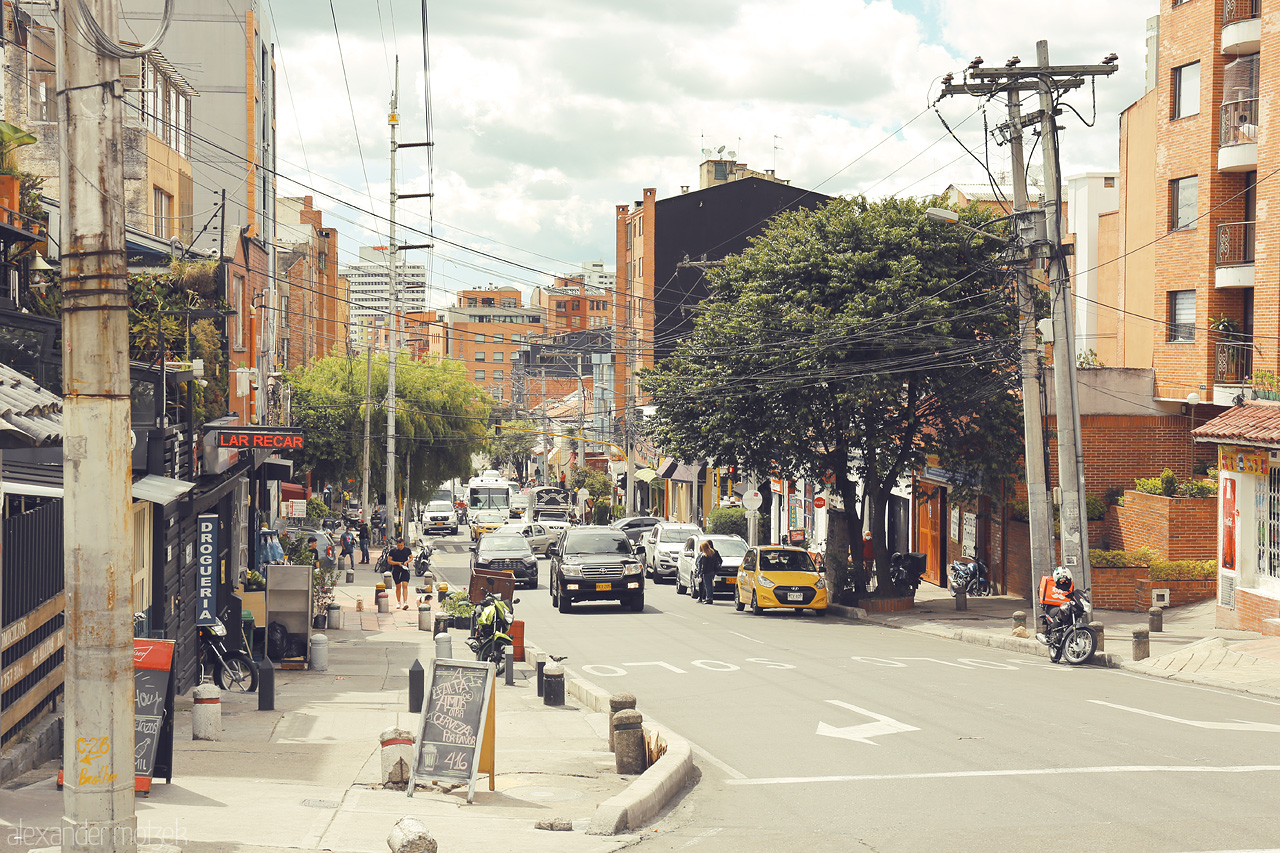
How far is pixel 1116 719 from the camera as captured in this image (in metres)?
13.9

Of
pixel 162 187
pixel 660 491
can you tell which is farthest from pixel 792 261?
pixel 660 491

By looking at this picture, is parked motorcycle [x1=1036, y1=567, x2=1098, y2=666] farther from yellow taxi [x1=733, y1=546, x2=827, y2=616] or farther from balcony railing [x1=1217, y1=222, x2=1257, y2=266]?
balcony railing [x1=1217, y1=222, x2=1257, y2=266]

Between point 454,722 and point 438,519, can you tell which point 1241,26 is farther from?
point 438,519

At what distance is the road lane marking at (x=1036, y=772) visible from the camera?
10898 mm

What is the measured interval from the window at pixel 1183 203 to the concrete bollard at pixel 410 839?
30.1m

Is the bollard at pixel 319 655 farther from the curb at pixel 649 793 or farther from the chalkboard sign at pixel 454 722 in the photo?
the chalkboard sign at pixel 454 722

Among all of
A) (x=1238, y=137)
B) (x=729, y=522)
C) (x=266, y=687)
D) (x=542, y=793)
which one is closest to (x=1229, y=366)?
(x=1238, y=137)

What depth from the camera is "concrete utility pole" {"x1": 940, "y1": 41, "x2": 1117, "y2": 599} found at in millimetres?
22234

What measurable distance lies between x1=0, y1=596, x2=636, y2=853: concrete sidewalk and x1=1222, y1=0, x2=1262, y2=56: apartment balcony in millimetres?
25142

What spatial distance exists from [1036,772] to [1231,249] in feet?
80.2

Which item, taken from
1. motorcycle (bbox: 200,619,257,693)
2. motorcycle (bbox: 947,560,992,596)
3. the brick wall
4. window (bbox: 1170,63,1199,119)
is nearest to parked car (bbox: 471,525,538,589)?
motorcycle (bbox: 947,560,992,596)

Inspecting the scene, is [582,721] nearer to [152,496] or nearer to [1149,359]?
[152,496]

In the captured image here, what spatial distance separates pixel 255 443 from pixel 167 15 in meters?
11.4

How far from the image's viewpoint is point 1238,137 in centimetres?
3072
